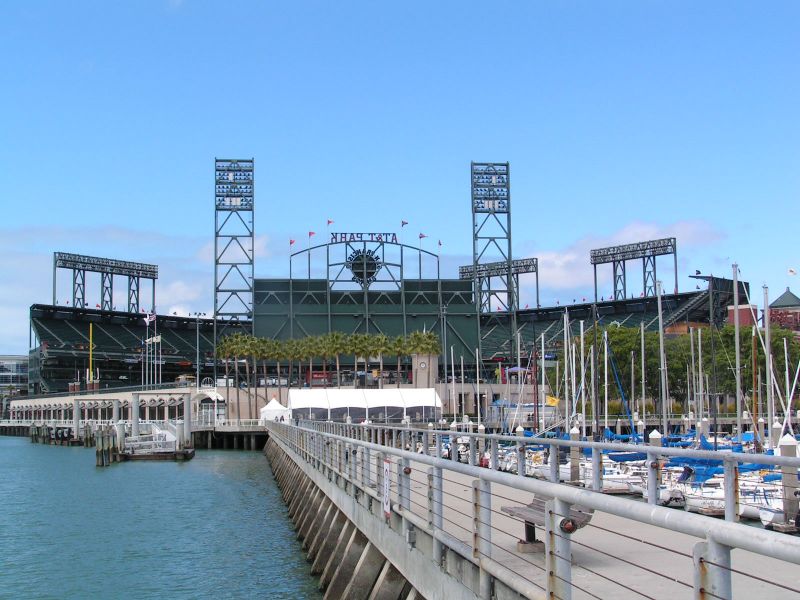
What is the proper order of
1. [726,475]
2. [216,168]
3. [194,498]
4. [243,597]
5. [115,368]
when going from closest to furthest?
[726,475], [243,597], [194,498], [216,168], [115,368]

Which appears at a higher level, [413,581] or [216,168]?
[216,168]

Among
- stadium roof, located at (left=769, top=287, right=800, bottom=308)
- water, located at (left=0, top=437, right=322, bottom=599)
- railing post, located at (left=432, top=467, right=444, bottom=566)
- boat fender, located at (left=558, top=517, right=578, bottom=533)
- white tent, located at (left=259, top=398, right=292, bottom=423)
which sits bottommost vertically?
water, located at (left=0, top=437, right=322, bottom=599)

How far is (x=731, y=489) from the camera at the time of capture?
11.4 m

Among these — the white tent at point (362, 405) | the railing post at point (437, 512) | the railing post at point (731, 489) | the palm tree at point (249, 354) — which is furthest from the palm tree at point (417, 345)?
the railing post at point (731, 489)

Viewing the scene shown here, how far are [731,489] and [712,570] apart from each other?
6.50 meters

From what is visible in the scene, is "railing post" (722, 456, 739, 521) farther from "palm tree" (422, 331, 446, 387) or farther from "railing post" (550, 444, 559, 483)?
"palm tree" (422, 331, 446, 387)

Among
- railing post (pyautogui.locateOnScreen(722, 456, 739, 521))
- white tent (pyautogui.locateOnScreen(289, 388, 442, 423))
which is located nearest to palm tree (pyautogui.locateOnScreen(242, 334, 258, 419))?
white tent (pyautogui.locateOnScreen(289, 388, 442, 423))

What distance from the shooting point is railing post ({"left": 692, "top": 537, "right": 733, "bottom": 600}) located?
528 centimetres

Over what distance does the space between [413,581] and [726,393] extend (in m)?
105

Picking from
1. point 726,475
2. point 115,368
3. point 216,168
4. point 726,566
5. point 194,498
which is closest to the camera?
point 726,566

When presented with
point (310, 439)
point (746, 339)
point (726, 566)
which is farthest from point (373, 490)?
point (746, 339)

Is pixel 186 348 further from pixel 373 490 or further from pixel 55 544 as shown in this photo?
pixel 373 490

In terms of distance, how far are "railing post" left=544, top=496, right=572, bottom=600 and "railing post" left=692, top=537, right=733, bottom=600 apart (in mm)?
2156

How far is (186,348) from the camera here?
630ft
